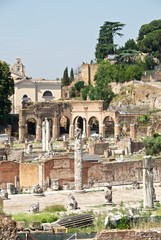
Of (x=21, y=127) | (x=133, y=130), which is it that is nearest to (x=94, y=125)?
(x=21, y=127)

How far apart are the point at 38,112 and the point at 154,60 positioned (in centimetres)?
2122

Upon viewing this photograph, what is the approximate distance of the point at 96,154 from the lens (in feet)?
160

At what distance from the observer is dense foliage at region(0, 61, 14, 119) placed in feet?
210

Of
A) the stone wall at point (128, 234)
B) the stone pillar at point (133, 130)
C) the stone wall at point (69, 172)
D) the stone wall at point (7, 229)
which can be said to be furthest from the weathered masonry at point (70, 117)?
the stone wall at point (7, 229)

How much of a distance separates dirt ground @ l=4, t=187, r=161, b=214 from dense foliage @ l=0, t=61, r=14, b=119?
2886cm

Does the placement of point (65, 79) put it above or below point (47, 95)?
above

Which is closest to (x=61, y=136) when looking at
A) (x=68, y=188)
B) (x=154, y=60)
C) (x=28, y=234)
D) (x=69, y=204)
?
(x=154, y=60)

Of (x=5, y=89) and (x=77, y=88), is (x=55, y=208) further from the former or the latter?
(x=77, y=88)

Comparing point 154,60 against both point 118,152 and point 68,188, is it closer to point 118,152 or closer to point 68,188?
point 118,152

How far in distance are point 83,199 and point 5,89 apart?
1335 inches

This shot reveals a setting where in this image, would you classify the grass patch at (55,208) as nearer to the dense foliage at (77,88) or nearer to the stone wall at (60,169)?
the stone wall at (60,169)

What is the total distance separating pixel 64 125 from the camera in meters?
69.0

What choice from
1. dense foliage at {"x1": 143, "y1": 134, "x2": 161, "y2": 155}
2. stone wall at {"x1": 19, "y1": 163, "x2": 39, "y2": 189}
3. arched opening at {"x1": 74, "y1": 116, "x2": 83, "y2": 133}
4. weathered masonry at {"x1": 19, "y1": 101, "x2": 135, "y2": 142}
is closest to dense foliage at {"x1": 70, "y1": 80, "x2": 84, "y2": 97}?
arched opening at {"x1": 74, "y1": 116, "x2": 83, "y2": 133}

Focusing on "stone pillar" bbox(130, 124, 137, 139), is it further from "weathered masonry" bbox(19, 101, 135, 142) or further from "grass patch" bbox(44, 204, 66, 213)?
"grass patch" bbox(44, 204, 66, 213)
